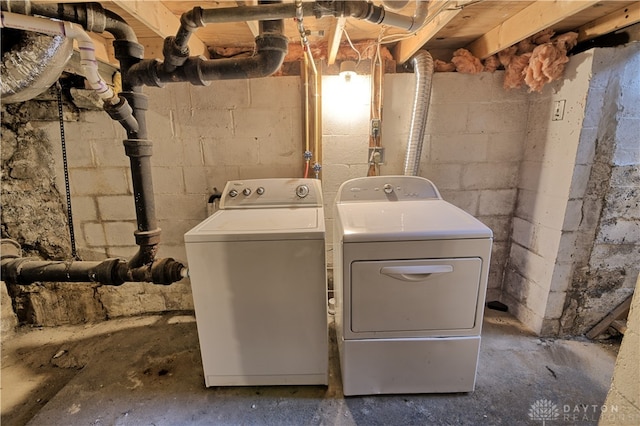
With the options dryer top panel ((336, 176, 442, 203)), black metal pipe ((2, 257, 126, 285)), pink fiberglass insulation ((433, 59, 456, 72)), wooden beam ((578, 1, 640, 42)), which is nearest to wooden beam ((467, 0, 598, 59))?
pink fiberglass insulation ((433, 59, 456, 72))

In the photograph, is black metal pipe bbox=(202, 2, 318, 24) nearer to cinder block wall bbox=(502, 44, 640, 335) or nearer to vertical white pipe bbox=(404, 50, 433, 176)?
vertical white pipe bbox=(404, 50, 433, 176)

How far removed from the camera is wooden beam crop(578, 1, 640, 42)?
4.81ft

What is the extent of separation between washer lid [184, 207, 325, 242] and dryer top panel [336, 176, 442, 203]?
0.88 ft

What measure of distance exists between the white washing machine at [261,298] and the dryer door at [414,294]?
0.20 m

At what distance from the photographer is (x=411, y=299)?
147 centimetres

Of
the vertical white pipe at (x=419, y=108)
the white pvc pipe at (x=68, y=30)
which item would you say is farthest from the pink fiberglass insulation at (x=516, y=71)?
the white pvc pipe at (x=68, y=30)

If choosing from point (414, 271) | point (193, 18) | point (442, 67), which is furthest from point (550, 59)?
point (193, 18)

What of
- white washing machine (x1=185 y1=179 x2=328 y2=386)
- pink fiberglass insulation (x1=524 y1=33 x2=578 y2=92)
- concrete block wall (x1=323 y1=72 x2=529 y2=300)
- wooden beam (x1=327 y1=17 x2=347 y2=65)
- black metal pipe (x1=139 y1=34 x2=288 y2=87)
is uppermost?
wooden beam (x1=327 y1=17 x2=347 y2=65)

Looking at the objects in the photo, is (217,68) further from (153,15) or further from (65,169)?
(65,169)

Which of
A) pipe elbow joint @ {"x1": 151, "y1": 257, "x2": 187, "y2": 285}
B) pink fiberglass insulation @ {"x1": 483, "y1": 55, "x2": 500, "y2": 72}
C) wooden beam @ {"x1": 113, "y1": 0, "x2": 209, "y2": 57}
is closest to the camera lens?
wooden beam @ {"x1": 113, "y1": 0, "x2": 209, "y2": 57}

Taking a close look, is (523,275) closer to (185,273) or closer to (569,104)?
(569,104)

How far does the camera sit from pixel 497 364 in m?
1.83

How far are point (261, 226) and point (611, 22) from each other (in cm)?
212

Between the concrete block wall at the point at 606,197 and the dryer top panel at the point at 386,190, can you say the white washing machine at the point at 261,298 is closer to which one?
the dryer top panel at the point at 386,190
